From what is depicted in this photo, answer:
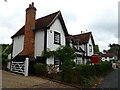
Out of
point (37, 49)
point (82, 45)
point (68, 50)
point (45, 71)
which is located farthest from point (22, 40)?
point (82, 45)

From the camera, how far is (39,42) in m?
22.7

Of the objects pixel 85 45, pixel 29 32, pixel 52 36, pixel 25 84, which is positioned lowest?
pixel 25 84

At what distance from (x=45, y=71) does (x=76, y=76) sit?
12.7 ft

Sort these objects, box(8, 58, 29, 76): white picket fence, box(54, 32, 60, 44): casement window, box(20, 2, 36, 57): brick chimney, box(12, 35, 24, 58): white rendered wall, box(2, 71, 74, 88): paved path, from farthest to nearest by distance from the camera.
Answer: box(12, 35, 24, 58): white rendered wall
box(54, 32, 60, 44): casement window
box(20, 2, 36, 57): brick chimney
box(8, 58, 29, 76): white picket fence
box(2, 71, 74, 88): paved path

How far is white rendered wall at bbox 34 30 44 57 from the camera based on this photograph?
22.4 metres

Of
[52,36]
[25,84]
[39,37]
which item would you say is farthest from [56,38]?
[25,84]

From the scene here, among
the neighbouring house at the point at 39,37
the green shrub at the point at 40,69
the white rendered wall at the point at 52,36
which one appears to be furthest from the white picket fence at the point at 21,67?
the white rendered wall at the point at 52,36

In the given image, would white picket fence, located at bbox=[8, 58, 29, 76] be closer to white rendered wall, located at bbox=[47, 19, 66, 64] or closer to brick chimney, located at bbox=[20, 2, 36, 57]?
brick chimney, located at bbox=[20, 2, 36, 57]

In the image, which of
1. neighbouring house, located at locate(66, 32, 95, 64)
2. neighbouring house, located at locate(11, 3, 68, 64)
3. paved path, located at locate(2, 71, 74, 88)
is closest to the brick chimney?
neighbouring house, located at locate(11, 3, 68, 64)

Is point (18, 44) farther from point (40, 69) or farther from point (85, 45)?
point (85, 45)

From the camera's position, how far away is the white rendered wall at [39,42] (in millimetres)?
22422

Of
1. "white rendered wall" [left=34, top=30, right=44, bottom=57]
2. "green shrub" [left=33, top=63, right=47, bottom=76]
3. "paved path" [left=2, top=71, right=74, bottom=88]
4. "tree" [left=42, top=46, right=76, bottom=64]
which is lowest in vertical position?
"paved path" [left=2, top=71, right=74, bottom=88]

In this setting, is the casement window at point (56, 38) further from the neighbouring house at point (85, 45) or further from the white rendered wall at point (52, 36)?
the neighbouring house at point (85, 45)

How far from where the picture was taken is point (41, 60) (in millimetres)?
21891
